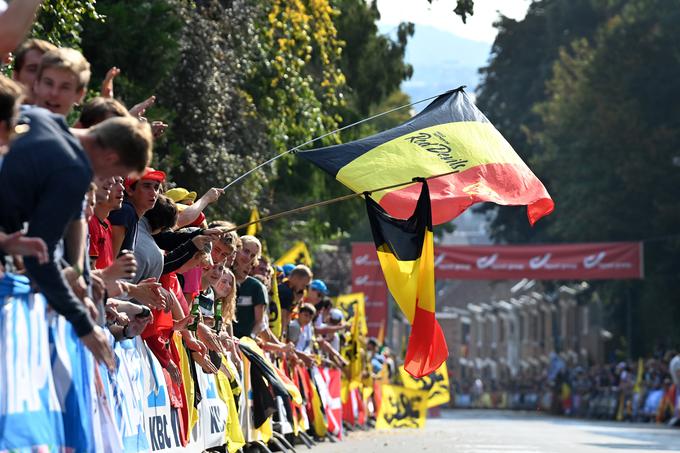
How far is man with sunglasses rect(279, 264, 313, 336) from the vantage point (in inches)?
648

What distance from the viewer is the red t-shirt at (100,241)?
8555 mm

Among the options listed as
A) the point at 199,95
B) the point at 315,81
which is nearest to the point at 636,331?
the point at 315,81

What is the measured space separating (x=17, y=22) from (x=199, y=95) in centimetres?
1534

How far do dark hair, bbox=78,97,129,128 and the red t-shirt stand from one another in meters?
1.48

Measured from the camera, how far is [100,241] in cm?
865

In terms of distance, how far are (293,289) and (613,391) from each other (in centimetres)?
3512

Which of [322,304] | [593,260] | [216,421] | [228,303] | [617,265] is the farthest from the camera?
[593,260]

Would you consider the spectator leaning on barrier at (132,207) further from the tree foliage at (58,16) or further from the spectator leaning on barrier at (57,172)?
the tree foliage at (58,16)

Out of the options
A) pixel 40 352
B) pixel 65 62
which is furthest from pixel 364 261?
pixel 40 352

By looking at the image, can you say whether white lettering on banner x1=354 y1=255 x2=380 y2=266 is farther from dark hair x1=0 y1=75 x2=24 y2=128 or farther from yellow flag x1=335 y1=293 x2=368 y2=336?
dark hair x1=0 y1=75 x2=24 y2=128

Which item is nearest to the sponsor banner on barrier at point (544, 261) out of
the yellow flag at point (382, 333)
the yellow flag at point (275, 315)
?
the yellow flag at point (382, 333)

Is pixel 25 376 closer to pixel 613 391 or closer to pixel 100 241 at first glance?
pixel 100 241

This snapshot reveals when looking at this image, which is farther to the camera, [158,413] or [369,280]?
[369,280]

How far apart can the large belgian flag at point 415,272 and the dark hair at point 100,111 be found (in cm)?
563
